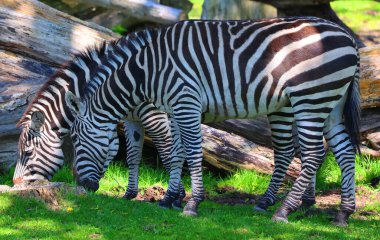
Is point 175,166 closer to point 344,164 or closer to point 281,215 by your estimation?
point 281,215

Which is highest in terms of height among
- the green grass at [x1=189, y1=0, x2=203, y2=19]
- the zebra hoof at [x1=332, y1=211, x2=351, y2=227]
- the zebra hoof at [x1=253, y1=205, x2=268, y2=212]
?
the green grass at [x1=189, y1=0, x2=203, y2=19]

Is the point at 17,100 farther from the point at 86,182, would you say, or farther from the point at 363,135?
the point at 363,135

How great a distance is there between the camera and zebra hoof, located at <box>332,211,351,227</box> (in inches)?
349

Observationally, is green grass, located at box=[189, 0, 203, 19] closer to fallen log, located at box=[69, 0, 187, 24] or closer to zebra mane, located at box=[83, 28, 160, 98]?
fallen log, located at box=[69, 0, 187, 24]

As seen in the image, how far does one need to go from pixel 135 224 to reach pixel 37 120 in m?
2.38

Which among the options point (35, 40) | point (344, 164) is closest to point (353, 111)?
point (344, 164)

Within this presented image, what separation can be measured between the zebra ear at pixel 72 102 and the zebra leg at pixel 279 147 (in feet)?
8.65

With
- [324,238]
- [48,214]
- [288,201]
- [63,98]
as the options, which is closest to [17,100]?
[63,98]

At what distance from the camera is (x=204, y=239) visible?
7.81 meters

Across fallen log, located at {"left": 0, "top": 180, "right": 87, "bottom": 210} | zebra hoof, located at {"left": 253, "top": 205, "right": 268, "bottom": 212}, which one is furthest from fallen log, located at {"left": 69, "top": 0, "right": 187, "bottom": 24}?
fallen log, located at {"left": 0, "top": 180, "right": 87, "bottom": 210}

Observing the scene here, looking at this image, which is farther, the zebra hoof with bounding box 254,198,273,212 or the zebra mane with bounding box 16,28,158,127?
the zebra hoof with bounding box 254,198,273,212

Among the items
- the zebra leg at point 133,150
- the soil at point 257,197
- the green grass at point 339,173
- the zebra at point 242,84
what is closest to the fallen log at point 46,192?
the zebra at point 242,84

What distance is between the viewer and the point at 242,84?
9.03 m

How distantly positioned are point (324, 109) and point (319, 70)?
1.59 ft
